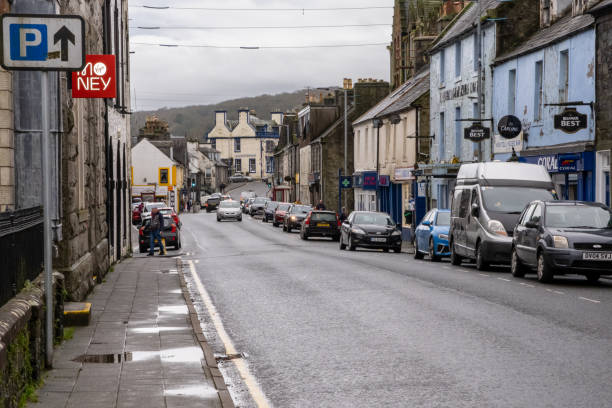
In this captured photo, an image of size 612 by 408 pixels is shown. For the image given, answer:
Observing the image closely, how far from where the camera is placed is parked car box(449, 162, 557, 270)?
22.2 metres

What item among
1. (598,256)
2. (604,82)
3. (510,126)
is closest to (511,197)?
(598,256)

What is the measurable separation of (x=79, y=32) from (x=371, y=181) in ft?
151

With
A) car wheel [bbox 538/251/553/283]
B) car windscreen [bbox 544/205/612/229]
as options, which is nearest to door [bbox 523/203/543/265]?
car windscreen [bbox 544/205/612/229]

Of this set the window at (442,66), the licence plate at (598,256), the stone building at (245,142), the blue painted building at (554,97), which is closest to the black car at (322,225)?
the window at (442,66)

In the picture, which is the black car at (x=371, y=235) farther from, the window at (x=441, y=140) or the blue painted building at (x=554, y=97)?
the window at (x=441, y=140)

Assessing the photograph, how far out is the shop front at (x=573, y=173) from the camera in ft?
Result: 88.8

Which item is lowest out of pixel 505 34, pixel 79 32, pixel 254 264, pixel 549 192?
pixel 254 264

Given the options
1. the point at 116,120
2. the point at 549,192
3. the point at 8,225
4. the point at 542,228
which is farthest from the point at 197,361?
the point at 116,120

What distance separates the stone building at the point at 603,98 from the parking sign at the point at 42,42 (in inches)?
790

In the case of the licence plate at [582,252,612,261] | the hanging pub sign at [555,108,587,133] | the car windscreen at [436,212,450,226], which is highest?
the hanging pub sign at [555,108,587,133]

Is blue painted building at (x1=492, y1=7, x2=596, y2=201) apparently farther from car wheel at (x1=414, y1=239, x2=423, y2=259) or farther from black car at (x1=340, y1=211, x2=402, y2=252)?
black car at (x1=340, y1=211, x2=402, y2=252)

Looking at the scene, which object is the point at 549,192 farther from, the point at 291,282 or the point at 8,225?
the point at 8,225

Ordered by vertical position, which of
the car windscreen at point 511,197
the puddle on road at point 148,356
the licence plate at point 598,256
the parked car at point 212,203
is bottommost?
the parked car at point 212,203

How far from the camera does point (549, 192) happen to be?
2306 cm
